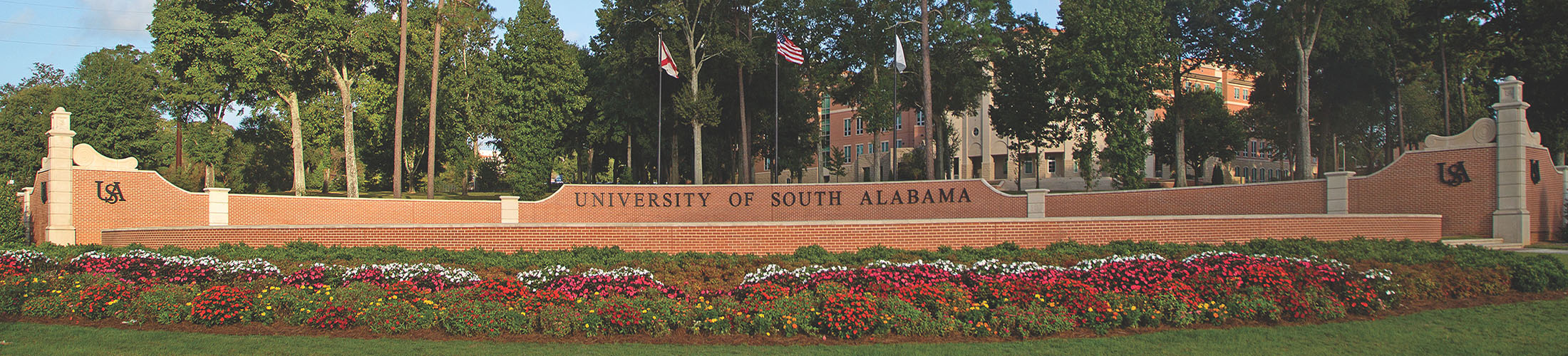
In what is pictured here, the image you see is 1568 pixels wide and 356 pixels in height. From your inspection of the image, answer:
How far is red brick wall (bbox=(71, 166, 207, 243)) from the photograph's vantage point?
778 inches

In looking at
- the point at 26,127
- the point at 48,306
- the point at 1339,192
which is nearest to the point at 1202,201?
the point at 1339,192

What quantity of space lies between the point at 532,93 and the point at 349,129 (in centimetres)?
694

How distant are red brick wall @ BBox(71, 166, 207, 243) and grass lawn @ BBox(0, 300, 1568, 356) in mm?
12666

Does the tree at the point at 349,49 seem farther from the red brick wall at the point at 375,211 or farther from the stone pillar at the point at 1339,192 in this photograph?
the stone pillar at the point at 1339,192

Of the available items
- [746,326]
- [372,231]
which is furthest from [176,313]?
[372,231]

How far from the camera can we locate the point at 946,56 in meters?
37.1

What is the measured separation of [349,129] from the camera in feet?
114

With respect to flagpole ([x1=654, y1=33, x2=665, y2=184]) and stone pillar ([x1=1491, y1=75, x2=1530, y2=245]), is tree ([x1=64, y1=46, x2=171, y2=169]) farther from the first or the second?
stone pillar ([x1=1491, y1=75, x2=1530, y2=245])

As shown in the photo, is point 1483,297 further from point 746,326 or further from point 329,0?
point 329,0

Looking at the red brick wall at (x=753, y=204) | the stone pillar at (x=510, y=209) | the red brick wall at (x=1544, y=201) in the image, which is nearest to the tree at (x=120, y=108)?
the stone pillar at (x=510, y=209)

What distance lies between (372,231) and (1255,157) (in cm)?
8478

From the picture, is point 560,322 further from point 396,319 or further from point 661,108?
point 661,108

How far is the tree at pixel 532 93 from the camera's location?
115 ft

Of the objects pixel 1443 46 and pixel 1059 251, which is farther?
pixel 1443 46
